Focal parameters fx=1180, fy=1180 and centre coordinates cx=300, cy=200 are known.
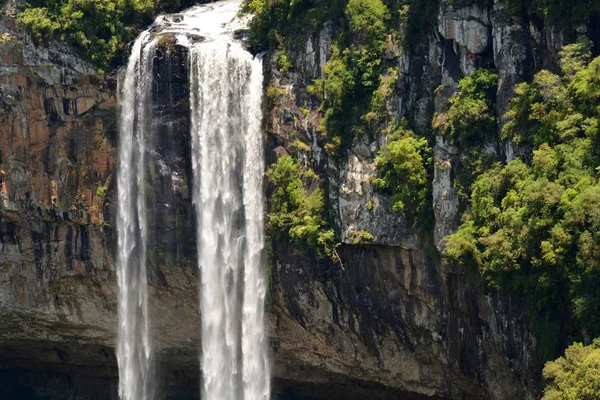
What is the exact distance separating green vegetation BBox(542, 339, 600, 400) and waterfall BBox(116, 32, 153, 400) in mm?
14973

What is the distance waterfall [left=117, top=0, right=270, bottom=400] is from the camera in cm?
3516

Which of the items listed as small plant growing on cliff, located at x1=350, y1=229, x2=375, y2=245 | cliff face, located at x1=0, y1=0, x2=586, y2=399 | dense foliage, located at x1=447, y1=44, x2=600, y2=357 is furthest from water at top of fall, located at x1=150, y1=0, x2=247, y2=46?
dense foliage, located at x1=447, y1=44, x2=600, y2=357

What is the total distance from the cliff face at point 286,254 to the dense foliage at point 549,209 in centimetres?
88

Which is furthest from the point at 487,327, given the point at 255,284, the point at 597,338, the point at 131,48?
the point at 131,48

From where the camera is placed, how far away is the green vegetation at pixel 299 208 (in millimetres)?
33688

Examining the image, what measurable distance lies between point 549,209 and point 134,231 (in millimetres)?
14433

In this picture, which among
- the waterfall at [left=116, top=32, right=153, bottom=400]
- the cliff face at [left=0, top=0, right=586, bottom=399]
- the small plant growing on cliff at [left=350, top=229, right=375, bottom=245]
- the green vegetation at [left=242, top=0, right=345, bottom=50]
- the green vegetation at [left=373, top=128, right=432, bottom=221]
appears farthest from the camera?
the waterfall at [left=116, top=32, right=153, bottom=400]

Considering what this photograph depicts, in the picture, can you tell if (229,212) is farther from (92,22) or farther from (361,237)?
(92,22)

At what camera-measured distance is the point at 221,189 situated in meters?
35.5

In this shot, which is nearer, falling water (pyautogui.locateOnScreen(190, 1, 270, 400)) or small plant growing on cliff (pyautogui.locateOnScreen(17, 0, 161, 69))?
falling water (pyautogui.locateOnScreen(190, 1, 270, 400))

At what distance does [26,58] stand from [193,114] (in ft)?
19.2

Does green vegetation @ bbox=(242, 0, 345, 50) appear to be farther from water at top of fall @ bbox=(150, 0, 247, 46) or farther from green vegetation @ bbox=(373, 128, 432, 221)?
green vegetation @ bbox=(373, 128, 432, 221)

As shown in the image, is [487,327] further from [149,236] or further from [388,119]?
[149,236]

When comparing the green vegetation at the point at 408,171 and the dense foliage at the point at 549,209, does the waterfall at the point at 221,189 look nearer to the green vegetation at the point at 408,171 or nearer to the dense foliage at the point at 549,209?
the green vegetation at the point at 408,171
